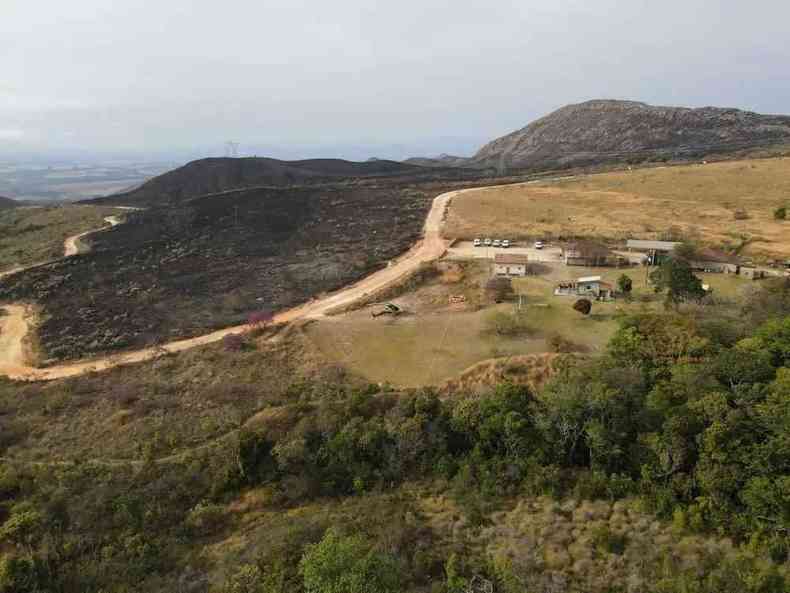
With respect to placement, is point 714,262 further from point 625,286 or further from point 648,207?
point 648,207

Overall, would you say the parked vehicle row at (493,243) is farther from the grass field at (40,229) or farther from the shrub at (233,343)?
the grass field at (40,229)

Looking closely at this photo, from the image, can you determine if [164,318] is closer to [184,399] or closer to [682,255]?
[184,399]

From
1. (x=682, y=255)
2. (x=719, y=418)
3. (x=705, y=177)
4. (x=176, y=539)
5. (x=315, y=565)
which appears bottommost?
(x=176, y=539)

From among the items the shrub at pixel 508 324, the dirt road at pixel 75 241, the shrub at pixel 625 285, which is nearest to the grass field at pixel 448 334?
the shrub at pixel 508 324

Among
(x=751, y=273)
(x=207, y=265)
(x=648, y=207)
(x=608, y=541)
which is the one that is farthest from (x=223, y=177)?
(x=608, y=541)

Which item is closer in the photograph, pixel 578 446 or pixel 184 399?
pixel 578 446

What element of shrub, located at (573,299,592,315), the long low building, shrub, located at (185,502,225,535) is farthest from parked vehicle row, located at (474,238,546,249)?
shrub, located at (185,502,225,535)

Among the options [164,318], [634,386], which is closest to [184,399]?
[164,318]
